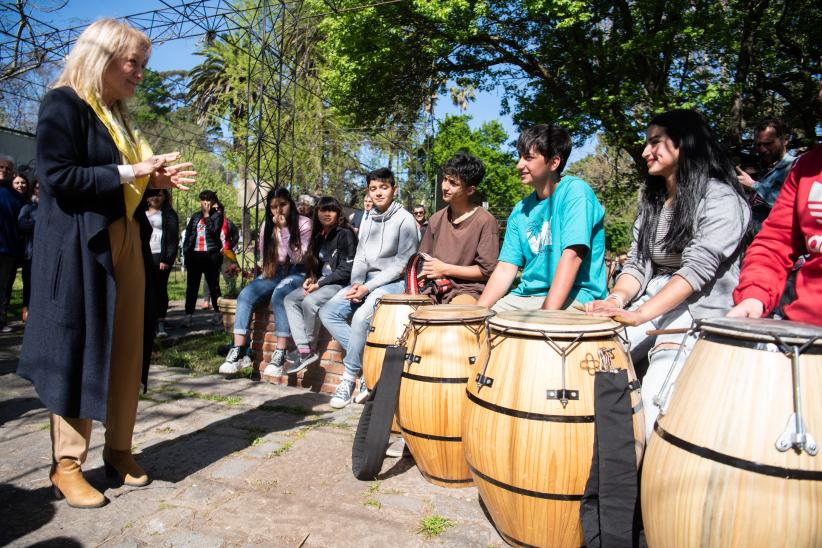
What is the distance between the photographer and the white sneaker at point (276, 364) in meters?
4.81

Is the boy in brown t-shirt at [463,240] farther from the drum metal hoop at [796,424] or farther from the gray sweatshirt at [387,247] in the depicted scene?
the drum metal hoop at [796,424]

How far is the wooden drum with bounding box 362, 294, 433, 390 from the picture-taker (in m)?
3.33

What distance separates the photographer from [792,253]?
226 cm

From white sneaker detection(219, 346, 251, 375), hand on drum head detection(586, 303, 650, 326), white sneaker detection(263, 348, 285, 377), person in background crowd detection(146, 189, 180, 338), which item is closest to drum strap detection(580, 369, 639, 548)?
hand on drum head detection(586, 303, 650, 326)

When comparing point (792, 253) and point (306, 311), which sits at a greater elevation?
point (792, 253)

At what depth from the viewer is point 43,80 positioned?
12.9 m

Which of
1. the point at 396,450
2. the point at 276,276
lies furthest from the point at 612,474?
the point at 276,276

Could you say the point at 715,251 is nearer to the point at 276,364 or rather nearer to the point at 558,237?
the point at 558,237

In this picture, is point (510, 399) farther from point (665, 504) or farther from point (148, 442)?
point (148, 442)

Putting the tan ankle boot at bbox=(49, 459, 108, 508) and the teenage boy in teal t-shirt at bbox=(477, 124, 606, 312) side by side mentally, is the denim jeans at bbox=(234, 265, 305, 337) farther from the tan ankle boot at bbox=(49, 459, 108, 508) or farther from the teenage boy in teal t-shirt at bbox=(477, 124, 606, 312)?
the tan ankle boot at bbox=(49, 459, 108, 508)

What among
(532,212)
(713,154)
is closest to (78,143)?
(532,212)

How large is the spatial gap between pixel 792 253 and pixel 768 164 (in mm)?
2814

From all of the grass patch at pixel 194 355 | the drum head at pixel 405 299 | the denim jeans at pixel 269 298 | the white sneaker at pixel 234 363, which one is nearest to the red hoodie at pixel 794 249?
the drum head at pixel 405 299

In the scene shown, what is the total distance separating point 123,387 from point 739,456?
261cm
